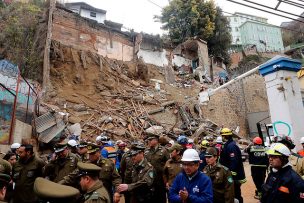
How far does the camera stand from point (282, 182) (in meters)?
3.05

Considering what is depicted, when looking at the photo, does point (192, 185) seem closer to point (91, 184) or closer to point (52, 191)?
point (91, 184)

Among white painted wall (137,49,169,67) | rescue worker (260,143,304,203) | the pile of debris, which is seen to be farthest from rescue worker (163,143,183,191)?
white painted wall (137,49,169,67)

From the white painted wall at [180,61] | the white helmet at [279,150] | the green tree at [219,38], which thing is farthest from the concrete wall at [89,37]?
the white helmet at [279,150]

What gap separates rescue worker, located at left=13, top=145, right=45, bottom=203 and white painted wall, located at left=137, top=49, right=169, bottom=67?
23977 millimetres

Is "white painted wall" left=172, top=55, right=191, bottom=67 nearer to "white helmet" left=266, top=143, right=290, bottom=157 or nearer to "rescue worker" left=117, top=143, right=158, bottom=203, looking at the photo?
"rescue worker" left=117, top=143, right=158, bottom=203

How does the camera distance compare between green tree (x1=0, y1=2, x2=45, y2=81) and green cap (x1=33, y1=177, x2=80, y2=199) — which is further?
green tree (x1=0, y1=2, x2=45, y2=81)

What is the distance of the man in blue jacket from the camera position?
318 cm

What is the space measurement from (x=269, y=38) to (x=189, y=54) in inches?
1102

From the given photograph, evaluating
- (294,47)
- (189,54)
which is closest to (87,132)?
(189,54)

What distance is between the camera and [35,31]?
65.3ft

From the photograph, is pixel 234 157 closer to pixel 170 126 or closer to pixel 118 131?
pixel 118 131

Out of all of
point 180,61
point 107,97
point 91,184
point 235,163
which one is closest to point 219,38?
point 180,61

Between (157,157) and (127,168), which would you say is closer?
(127,168)

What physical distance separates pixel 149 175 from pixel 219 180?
1.23 m
